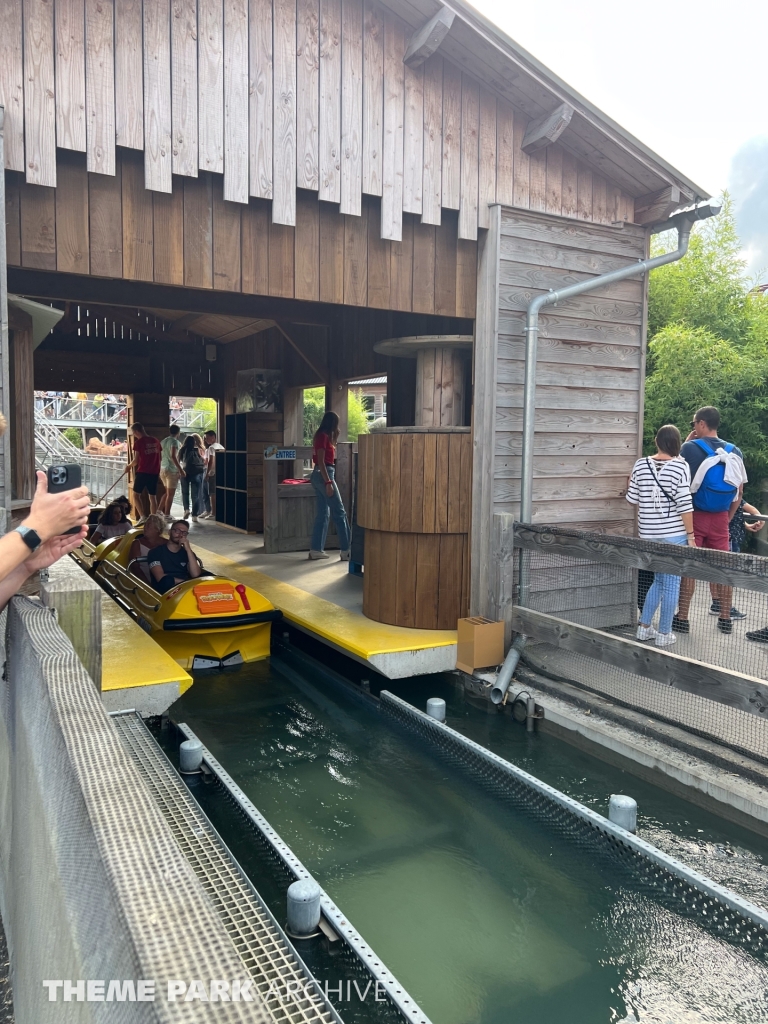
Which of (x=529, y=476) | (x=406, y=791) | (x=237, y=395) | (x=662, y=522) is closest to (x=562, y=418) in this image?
(x=529, y=476)

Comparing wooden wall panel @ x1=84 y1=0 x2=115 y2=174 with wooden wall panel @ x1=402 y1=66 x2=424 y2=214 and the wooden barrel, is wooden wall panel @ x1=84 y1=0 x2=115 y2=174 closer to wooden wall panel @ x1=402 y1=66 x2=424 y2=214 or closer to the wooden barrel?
wooden wall panel @ x1=402 y1=66 x2=424 y2=214

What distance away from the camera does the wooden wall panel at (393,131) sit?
4934 mm

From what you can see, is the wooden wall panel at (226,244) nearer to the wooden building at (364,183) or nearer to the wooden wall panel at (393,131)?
the wooden building at (364,183)

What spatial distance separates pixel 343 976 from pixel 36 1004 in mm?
1433

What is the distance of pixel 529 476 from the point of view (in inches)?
211

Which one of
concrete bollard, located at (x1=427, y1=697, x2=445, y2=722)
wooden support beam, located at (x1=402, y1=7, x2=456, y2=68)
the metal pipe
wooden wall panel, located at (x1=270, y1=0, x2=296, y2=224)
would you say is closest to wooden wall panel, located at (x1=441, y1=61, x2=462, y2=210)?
wooden support beam, located at (x1=402, y1=7, x2=456, y2=68)

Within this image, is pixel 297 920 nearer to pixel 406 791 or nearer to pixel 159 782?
pixel 159 782

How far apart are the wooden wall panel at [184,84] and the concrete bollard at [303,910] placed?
370 cm

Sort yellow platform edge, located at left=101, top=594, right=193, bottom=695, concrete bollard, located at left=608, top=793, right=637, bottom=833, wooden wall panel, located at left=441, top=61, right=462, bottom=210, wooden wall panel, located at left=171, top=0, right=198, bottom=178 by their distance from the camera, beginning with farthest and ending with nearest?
wooden wall panel, located at left=441, top=61, right=462, bottom=210, wooden wall panel, located at left=171, top=0, right=198, bottom=178, yellow platform edge, located at left=101, top=594, right=193, bottom=695, concrete bollard, located at left=608, top=793, right=637, bottom=833

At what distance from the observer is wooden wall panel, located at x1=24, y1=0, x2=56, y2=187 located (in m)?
3.93

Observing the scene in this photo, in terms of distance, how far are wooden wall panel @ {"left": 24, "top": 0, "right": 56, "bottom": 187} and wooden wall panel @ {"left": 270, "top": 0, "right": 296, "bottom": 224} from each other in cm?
122

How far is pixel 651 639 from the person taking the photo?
192 inches

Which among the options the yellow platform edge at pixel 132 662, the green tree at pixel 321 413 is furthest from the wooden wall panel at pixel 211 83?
the green tree at pixel 321 413

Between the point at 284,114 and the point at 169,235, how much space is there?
1007mm
